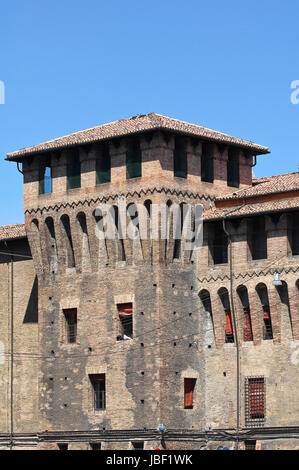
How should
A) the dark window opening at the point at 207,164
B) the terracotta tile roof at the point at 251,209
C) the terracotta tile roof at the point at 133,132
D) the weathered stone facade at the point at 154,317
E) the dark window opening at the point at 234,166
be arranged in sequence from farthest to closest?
the dark window opening at the point at 234,166
the dark window opening at the point at 207,164
the terracotta tile roof at the point at 133,132
the weathered stone facade at the point at 154,317
the terracotta tile roof at the point at 251,209

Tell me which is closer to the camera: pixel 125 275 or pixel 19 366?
pixel 125 275

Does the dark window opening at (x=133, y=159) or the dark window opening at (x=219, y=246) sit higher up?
the dark window opening at (x=133, y=159)

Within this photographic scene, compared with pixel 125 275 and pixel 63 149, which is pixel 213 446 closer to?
pixel 125 275

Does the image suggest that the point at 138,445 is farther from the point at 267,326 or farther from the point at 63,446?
the point at 267,326

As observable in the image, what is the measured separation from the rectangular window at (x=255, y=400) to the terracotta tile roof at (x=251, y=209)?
6269 millimetres

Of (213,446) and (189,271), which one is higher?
(189,271)

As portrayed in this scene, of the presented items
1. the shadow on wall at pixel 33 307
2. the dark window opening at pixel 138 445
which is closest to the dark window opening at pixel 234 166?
the shadow on wall at pixel 33 307

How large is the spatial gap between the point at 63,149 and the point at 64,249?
13.2 ft

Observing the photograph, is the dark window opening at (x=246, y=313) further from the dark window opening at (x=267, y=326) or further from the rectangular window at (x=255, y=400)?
the rectangular window at (x=255, y=400)

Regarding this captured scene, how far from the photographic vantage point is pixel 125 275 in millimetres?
57844

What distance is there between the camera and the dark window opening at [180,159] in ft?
190
